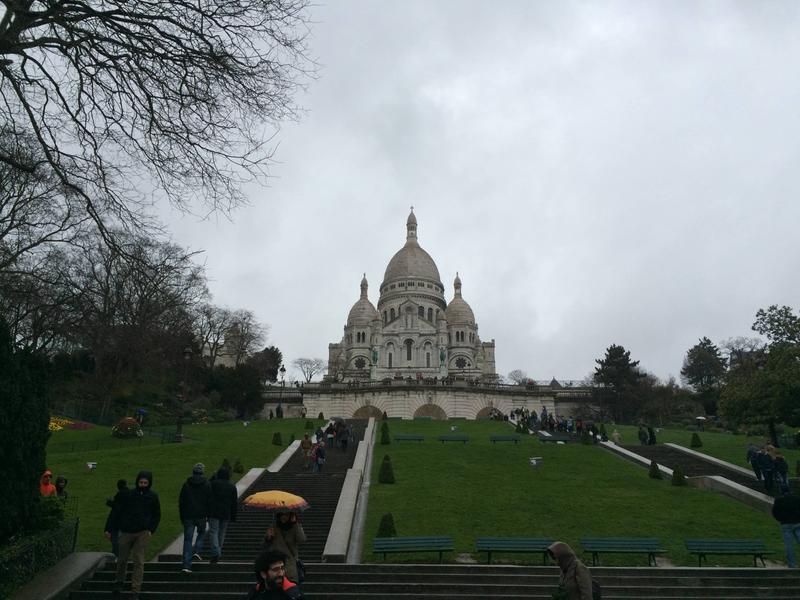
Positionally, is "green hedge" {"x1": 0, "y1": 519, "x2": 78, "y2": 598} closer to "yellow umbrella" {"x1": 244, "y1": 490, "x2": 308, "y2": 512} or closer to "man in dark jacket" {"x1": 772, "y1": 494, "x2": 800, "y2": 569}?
"yellow umbrella" {"x1": 244, "y1": 490, "x2": 308, "y2": 512}

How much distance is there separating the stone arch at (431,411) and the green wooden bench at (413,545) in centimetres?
4553

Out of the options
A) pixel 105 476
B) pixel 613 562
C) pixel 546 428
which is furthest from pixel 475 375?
pixel 613 562

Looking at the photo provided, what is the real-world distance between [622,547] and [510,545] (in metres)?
2.17

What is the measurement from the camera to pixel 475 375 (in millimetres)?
89062

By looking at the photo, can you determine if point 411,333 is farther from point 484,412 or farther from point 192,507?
point 192,507

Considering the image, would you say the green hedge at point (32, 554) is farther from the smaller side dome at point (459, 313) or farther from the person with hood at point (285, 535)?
the smaller side dome at point (459, 313)

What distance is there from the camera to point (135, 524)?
9602 mm

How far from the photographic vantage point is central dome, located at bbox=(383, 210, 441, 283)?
335ft

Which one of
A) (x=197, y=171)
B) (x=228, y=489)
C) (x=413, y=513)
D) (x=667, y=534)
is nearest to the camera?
(x=197, y=171)

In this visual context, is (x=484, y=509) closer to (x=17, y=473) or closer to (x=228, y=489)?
(x=228, y=489)

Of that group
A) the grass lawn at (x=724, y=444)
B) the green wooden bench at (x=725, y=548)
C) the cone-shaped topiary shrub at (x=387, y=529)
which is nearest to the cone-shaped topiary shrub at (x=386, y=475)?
the cone-shaped topiary shrub at (x=387, y=529)

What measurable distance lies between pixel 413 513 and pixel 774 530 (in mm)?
8749

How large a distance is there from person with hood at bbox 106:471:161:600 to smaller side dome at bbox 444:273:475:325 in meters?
85.2

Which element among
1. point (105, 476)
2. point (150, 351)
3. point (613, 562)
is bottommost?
point (613, 562)
